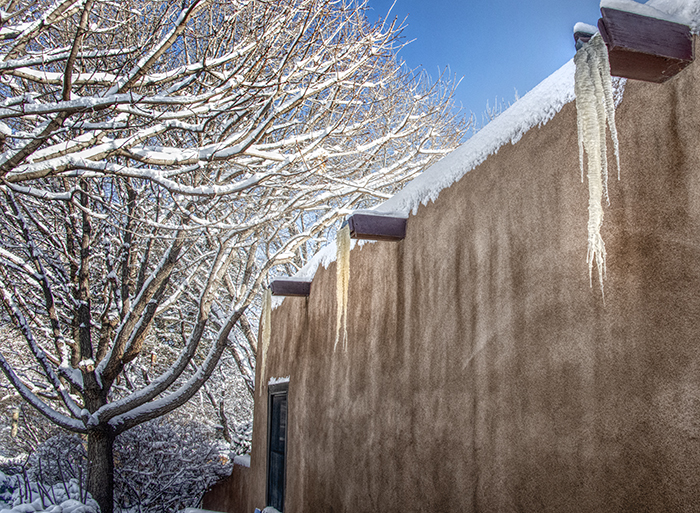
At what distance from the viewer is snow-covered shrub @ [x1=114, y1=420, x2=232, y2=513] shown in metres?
8.55

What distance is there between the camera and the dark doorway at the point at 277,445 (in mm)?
7140

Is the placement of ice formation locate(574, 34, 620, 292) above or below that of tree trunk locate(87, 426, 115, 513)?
above

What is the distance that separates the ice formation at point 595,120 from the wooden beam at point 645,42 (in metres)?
0.10

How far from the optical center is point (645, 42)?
2.03m

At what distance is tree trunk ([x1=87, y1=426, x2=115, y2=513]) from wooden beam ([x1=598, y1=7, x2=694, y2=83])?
8.18 metres

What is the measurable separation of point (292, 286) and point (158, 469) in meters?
4.16

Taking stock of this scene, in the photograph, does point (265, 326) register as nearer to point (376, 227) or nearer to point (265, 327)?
point (265, 327)

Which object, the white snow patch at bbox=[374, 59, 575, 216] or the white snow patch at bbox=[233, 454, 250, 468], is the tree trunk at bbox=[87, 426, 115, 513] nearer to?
the white snow patch at bbox=[233, 454, 250, 468]

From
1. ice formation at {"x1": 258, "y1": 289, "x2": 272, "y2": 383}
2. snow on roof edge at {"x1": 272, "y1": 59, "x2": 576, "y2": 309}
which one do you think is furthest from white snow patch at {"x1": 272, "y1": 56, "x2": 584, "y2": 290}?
ice formation at {"x1": 258, "y1": 289, "x2": 272, "y2": 383}

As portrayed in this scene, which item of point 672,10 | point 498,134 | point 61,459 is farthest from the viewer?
point 61,459

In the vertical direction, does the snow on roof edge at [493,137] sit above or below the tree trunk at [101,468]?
above

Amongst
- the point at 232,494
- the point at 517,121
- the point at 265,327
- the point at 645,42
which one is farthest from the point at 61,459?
the point at 645,42

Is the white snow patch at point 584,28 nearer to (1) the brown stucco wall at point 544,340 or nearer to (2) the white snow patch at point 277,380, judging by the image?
(1) the brown stucco wall at point 544,340

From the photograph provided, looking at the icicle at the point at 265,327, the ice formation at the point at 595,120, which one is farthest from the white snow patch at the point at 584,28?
the icicle at the point at 265,327
